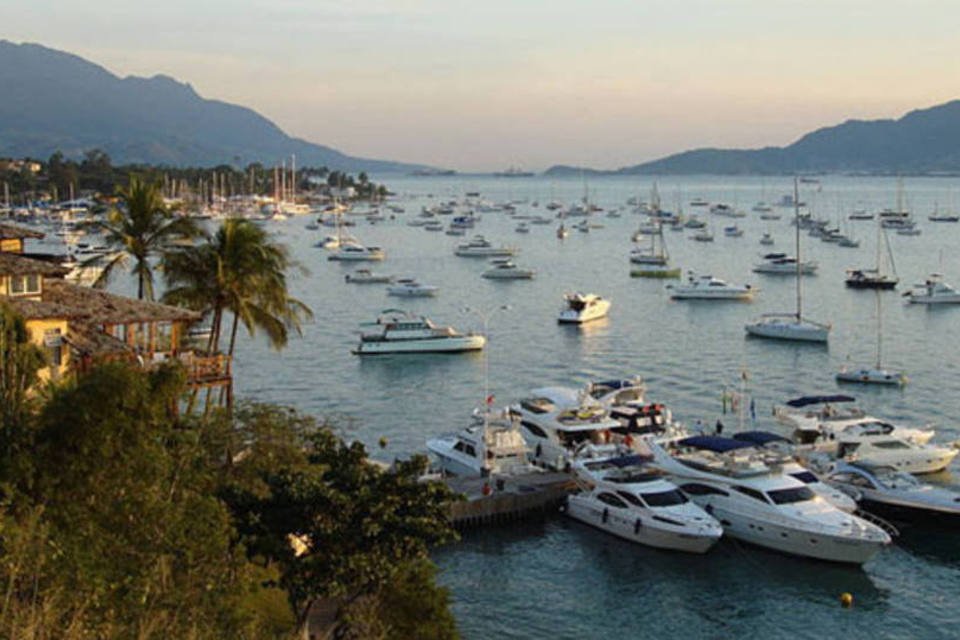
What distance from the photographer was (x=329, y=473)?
22703 millimetres

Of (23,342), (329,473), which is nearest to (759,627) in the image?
(329,473)

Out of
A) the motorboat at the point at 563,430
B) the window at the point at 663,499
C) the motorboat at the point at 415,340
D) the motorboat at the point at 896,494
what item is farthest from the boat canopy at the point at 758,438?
the motorboat at the point at 415,340

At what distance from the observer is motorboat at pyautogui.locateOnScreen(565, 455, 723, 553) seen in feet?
117

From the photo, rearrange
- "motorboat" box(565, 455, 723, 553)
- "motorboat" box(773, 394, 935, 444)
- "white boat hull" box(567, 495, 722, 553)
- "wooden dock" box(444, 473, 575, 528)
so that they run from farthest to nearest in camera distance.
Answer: "motorboat" box(773, 394, 935, 444) < "wooden dock" box(444, 473, 575, 528) < "motorboat" box(565, 455, 723, 553) < "white boat hull" box(567, 495, 722, 553)

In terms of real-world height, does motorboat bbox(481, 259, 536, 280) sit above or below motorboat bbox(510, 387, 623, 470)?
above

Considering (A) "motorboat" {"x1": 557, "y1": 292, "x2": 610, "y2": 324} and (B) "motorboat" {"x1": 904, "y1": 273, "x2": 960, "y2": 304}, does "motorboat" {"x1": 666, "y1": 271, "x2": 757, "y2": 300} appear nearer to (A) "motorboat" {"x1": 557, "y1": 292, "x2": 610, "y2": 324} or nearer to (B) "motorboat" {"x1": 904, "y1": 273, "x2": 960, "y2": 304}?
(B) "motorboat" {"x1": 904, "y1": 273, "x2": 960, "y2": 304}

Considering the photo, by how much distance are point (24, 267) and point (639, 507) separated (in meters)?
19.4

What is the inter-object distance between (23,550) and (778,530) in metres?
26.1

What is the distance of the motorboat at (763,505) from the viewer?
34625mm

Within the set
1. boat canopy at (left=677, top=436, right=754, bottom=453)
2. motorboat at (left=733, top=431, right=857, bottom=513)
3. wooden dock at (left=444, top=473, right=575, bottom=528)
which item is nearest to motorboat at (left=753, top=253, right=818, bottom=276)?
motorboat at (left=733, top=431, right=857, bottom=513)

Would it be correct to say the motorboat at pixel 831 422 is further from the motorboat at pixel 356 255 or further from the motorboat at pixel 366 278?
the motorboat at pixel 356 255

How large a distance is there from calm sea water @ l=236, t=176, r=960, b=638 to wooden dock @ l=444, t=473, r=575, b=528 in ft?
2.26

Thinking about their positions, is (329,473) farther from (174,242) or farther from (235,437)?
(174,242)

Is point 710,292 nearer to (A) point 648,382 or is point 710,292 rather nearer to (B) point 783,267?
(B) point 783,267
